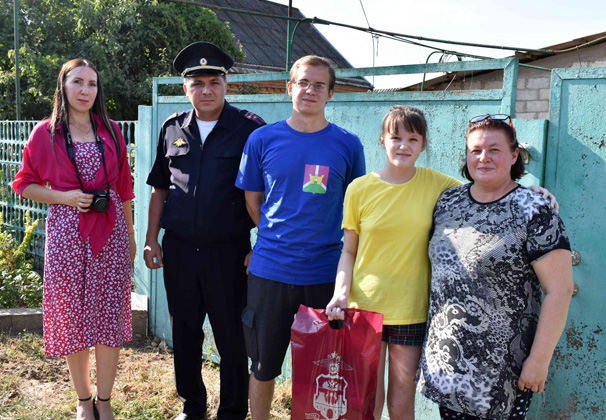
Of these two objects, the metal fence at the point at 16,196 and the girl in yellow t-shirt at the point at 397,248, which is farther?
the metal fence at the point at 16,196

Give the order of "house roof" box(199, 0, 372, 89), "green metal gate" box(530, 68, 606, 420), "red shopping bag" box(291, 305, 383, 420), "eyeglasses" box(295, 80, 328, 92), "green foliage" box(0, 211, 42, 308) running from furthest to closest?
"house roof" box(199, 0, 372, 89) → "green foliage" box(0, 211, 42, 308) → "eyeglasses" box(295, 80, 328, 92) → "green metal gate" box(530, 68, 606, 420) → "red shopping bag" box(291, 305, 383, 420)

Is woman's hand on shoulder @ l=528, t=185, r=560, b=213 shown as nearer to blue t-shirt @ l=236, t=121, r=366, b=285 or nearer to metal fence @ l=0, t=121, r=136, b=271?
blue t-shirt @ l=236, t=121, r=366, b=285

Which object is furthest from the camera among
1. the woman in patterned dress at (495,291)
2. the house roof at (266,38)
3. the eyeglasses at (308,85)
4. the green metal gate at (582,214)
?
the house roof at (266,38)

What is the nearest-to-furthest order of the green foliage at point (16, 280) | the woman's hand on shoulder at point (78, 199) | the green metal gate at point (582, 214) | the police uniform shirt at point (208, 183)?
1. the green metal gate at point (582, 214)
2. the woman's hand on shoulder at point (78, 199)
3. the police uniform shirt at point (208, 183)
4. the green foliage at point (16, 280)

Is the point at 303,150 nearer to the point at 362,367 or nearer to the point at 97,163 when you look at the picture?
the point at 362,367

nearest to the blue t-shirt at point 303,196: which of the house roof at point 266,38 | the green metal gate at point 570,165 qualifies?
the green metal gate at point 570,165

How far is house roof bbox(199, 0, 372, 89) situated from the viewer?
19.8 meters

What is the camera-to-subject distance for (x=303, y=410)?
2559 mm

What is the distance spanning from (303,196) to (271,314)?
607 millimetres

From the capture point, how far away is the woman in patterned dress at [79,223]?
3.23 meters

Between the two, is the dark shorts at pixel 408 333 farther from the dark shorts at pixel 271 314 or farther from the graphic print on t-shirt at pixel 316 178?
the graphic print on t-shirt at pixel 316 178

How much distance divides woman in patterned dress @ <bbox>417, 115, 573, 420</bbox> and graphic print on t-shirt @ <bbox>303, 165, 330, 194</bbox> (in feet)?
2.28

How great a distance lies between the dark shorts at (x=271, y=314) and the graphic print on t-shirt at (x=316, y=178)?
0.47 m

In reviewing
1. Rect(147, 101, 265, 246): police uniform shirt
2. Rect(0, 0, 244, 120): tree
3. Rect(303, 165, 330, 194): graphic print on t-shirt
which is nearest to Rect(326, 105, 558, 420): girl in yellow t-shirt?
Rect(303, 165, 330, 194): graphic print on t-shirt
